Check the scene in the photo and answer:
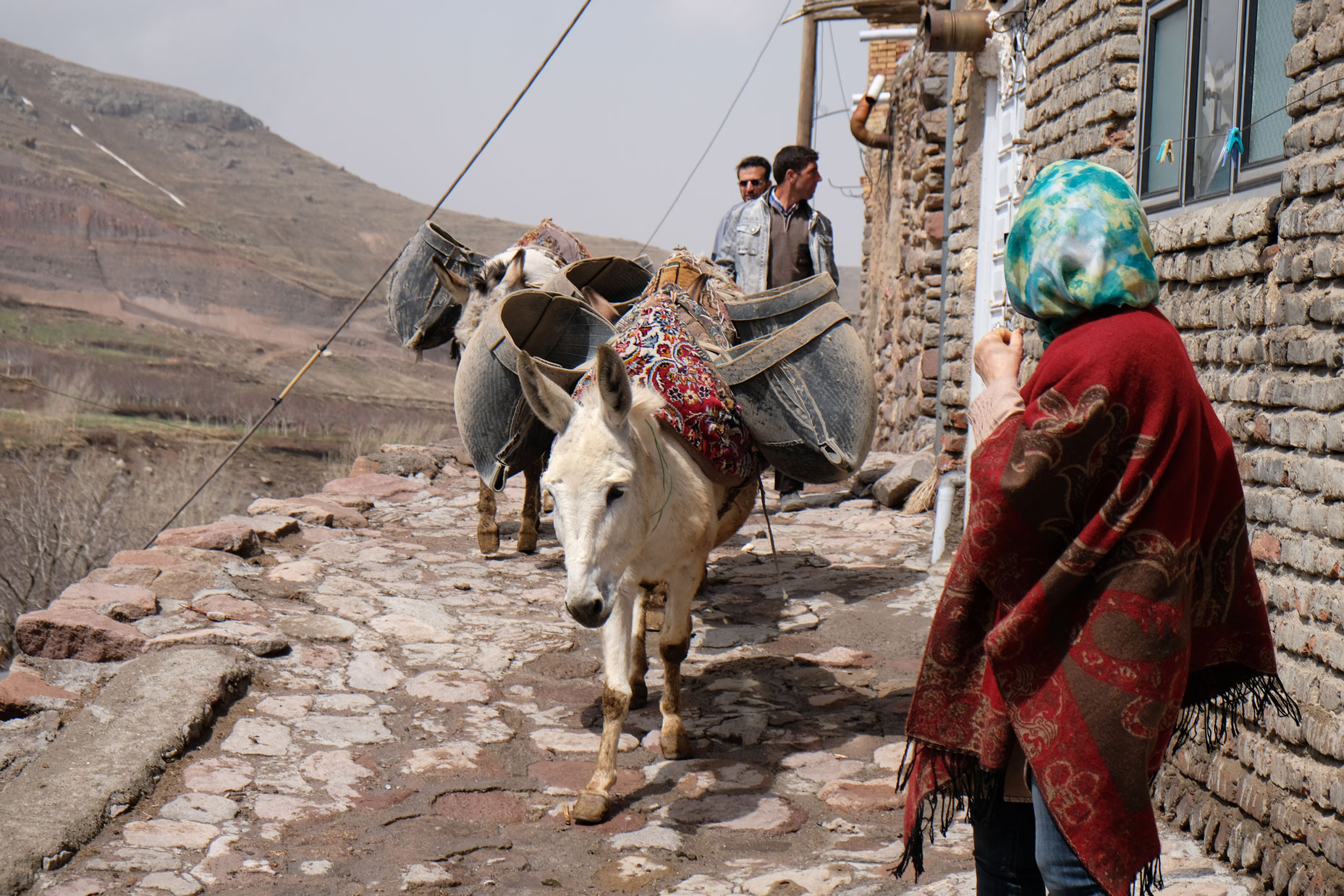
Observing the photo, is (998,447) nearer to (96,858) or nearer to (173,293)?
(96,858)

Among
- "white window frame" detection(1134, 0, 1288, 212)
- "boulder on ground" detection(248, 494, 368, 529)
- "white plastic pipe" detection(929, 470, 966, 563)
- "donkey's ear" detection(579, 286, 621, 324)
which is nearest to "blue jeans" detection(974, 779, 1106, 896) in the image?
"white window frame" detection(1134, 0, 1288, 212)

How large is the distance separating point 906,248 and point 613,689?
7.08m

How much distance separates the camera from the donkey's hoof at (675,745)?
13.4 ft

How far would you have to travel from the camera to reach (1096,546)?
180 centimetres

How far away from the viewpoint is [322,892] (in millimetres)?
3082

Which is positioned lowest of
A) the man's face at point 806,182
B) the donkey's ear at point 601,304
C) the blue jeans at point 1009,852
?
the blue jeans at point 1009,852

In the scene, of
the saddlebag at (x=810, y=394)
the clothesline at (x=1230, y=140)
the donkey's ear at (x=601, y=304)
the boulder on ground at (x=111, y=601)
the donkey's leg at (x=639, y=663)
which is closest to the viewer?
the clothesline at (x=1230, y=140)

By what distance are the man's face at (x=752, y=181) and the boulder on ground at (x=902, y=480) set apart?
226 centimetres

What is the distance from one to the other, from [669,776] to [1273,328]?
2376mm

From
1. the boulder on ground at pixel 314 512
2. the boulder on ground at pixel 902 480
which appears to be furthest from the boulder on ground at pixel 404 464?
the boulder on ground at pixel 902 480

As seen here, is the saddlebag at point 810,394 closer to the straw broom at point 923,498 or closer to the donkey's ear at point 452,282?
the donkey's ear at point 452,282

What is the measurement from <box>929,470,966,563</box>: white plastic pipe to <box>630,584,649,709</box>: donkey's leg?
8.46 ft

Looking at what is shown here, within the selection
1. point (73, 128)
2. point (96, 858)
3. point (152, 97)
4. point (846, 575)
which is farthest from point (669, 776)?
point (152, 97)

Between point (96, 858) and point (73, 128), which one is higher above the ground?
point (73, 128)
